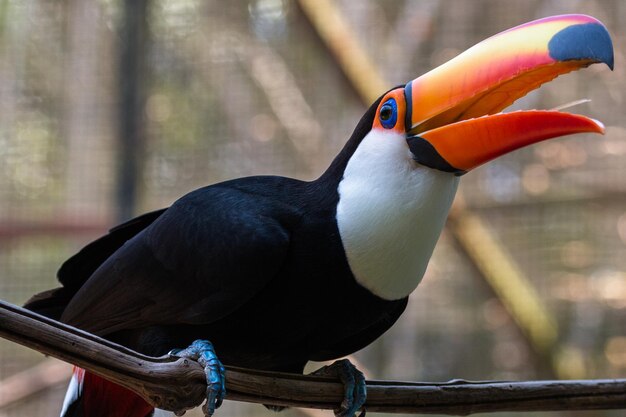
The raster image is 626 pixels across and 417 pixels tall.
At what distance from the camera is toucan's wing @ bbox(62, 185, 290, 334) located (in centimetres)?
154

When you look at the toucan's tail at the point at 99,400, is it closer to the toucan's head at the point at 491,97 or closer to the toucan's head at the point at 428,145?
the toucan's head at the point at 428,145

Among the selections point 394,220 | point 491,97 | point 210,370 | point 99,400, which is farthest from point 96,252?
point 491,97

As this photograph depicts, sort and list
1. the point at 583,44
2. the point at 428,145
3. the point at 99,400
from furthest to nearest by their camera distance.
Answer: the point at 99,400, the point at 428,145, the point at 583,44

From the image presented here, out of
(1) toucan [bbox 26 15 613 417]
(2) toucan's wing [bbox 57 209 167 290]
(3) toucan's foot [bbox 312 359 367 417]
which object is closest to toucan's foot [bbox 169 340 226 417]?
(1) toucan [bbox 26 15 613 417]

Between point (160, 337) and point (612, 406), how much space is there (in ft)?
2.56

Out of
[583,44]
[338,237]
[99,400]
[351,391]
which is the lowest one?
[99,400]

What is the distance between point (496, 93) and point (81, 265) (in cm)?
89

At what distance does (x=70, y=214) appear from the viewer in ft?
9.56

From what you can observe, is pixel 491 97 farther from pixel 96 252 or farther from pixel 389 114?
pixel 96 252

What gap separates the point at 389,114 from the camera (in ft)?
5.32

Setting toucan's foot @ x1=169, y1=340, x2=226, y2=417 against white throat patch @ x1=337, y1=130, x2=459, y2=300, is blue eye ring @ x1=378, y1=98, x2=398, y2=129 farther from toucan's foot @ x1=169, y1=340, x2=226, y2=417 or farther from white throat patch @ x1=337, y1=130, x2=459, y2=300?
toucan's foot @ x1=169, y1=340, x2=226, y2=417

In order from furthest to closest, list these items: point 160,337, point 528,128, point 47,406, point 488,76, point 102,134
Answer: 1. point 102,134
2. point 47,406
3. point 160,337
4. point 488,76
5. point 528,128

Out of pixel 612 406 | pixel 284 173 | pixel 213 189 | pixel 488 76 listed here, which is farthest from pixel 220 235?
pixel 284 173

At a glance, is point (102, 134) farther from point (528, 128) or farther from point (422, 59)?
point (528, 128)
